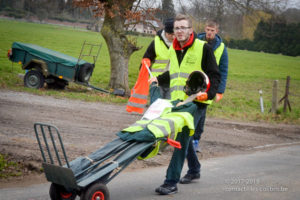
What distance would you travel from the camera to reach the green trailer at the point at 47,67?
55.8 feet

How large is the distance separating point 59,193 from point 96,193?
42cm

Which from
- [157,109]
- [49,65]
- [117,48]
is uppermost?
[117,48]

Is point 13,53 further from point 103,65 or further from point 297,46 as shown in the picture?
point 297,46

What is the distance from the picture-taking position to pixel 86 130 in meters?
9.48

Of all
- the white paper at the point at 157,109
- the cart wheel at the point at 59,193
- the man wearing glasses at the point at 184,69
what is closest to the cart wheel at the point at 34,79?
the man wearing glasses at the point at 184,69

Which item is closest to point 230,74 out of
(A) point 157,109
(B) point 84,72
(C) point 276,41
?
(C) point 276,41

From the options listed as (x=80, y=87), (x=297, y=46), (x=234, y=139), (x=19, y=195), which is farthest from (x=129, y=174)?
(x=297, y=46)

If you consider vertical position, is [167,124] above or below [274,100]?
above

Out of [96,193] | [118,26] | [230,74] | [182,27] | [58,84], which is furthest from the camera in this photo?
[230,74]

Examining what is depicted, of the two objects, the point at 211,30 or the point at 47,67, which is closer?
the point at 211,30

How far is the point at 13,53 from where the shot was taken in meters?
17.8

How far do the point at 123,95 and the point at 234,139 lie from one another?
7814 millimetres

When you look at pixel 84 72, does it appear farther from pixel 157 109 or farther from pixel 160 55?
pixel 157 109

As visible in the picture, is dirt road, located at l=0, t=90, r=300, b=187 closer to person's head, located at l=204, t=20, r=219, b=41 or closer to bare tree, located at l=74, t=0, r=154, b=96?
person's head, located at l=204, t=20, r=219, b=41
